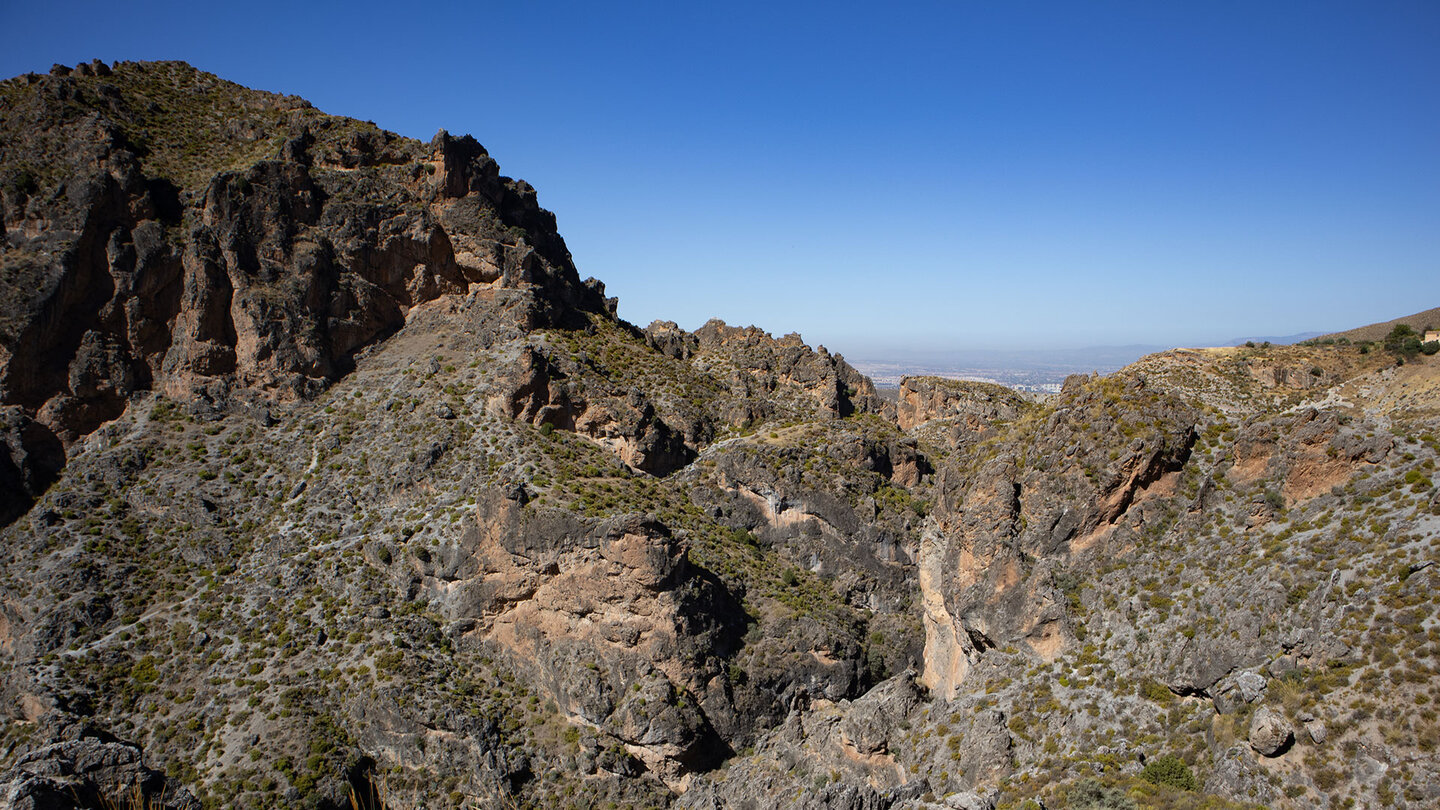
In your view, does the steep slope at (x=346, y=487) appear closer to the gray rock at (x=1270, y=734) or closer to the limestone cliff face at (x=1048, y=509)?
the limestone cliff face at (x=1048, y=509)

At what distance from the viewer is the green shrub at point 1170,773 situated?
25297 millimetres

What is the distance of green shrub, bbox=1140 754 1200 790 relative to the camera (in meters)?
25.3

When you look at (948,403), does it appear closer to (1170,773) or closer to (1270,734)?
(1170,773)

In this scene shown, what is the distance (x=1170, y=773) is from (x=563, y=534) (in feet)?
106

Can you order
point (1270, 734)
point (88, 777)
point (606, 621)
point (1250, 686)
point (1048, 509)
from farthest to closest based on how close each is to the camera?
point (606, 621), point (88, 777), point (1048, 509), point (1250, 686), point (1270, 734)

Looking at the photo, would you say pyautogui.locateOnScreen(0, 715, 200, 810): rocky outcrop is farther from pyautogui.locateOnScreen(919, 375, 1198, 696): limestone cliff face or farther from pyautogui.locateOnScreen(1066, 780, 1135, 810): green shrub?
pyautogui.locateOnScreen(1066, 780, 1135, 810): green shrub

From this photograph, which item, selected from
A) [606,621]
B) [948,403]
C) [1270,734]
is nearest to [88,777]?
[606,621]

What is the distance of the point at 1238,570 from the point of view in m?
29.6

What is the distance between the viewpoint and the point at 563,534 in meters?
44.6

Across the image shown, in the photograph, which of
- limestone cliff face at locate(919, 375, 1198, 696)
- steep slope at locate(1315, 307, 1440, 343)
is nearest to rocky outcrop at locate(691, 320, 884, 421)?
limestone cliff face at locate(919, 375, 1198, 696)

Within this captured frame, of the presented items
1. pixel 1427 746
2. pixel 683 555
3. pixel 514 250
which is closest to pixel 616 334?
pixel 514 250

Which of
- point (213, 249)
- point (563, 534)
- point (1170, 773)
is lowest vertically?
point (1170, 773)

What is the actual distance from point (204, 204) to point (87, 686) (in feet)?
121

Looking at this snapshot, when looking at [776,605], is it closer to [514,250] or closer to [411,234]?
[514,250]
